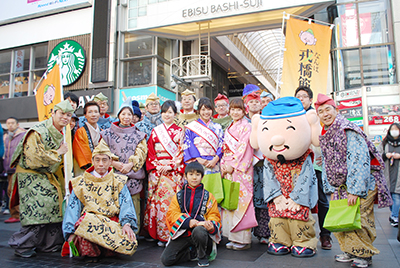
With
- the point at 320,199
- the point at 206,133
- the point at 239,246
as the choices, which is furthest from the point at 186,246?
the point at 320,199

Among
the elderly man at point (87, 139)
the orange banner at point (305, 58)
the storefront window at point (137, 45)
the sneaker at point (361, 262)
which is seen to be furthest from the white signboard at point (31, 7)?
the sneaker at point (361, 262)

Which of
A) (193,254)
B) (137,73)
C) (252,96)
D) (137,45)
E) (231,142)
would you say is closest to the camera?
(193,254)

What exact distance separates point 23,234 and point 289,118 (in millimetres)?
3187

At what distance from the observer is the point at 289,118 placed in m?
3.25

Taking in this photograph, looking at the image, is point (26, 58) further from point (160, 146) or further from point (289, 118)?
point (289, 118)

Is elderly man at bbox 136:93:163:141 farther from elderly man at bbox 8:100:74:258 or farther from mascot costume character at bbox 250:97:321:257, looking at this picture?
mascot costume character at bbox 250:97:321:257

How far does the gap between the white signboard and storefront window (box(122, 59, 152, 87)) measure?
311 cm

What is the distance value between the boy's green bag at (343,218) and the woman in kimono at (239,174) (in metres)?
0.96

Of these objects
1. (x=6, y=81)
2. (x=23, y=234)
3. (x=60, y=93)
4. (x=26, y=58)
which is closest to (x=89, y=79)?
(x=26, y=58)

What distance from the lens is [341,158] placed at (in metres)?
2.96

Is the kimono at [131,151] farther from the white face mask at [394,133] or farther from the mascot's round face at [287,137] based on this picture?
the white face mask at [394,133]

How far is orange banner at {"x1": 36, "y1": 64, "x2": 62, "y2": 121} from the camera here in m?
4.25

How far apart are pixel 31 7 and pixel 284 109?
14.3 meters

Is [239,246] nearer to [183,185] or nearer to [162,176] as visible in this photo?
[183,185]
